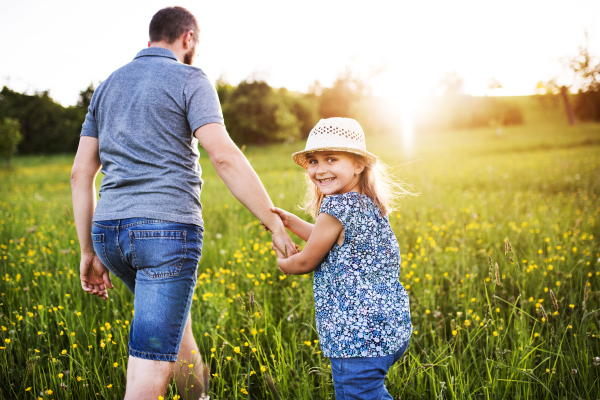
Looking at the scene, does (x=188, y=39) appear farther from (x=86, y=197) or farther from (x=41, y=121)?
(x=41, y=121)

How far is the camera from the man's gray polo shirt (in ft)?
5.25

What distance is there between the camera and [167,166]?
5.32 feet

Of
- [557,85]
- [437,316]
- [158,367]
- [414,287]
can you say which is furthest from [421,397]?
[557,85]

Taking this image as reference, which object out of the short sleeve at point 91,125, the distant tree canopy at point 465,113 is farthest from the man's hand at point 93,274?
the distant tree canopy at point 465,113

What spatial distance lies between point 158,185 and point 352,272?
0.95m

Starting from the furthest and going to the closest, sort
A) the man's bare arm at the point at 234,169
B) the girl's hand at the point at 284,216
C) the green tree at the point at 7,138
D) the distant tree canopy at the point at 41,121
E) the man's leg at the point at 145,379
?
the distant tree canopy at the point at 41,121 → the green tree at the point at 7,138 → the girl's hand at the point at 284,216 → the man's bare arm at the point at 234,169 → the man's leg at the point at 145,379

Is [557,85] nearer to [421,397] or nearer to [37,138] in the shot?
[421,397]

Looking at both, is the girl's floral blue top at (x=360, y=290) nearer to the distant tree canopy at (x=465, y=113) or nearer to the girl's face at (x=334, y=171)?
the girl's face at (x=334, y=171)

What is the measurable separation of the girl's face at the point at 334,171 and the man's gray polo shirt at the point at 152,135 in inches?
21.3

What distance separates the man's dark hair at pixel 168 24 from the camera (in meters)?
1.78

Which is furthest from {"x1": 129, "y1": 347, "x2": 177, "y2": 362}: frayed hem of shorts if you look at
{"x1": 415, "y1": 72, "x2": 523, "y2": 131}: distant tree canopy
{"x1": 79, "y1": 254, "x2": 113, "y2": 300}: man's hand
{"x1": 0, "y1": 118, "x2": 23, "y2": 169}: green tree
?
{"x1": 415, "y1": 72, "x2": 523, "y2": 131}: distant tree canopy

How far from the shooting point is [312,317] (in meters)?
2.70

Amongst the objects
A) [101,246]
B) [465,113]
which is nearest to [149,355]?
[101,246]

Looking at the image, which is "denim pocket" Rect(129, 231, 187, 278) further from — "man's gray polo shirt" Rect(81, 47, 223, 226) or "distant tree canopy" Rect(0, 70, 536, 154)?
"distant tree canopy" Rect(0, 70, 536, 154)
